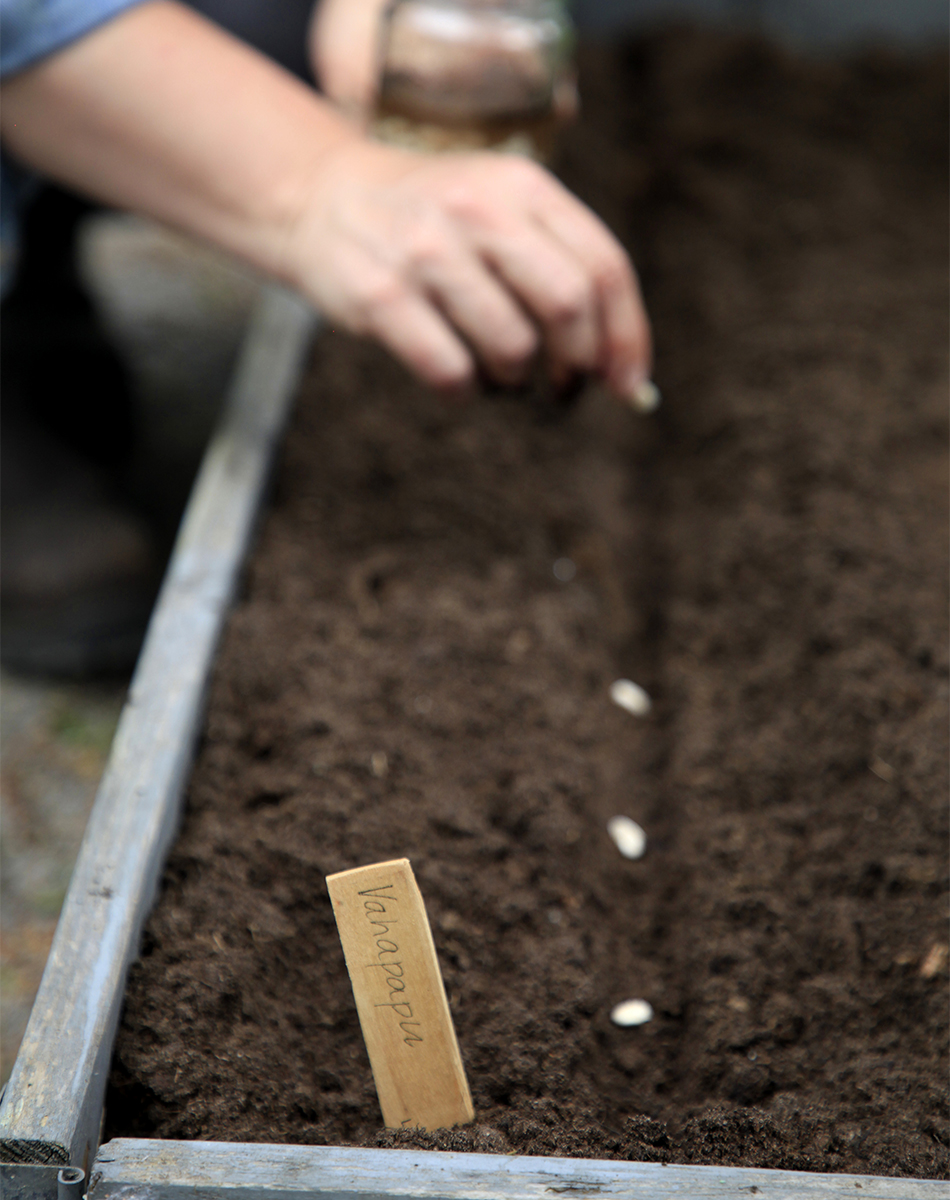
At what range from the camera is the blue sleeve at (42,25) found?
1.17 m

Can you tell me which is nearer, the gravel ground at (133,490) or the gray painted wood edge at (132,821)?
the gray painted wood edge at (132,821)

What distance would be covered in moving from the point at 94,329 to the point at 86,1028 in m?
1.44

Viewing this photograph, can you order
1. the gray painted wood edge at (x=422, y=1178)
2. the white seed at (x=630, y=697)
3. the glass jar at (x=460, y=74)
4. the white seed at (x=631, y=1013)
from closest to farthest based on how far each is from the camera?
1. the gray painted wood edge at (x=422, y=1178)
2. the white seed at (x=631, y=1013)
3. the white seed at (x=630, y=697)
4. the glass jar at (x=460, y=74)

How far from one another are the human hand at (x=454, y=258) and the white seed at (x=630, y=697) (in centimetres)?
42

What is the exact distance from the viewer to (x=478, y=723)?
1229mm

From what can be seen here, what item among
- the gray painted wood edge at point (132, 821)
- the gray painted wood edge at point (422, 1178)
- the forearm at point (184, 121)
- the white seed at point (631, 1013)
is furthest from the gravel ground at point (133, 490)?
the forearm at point (184, 121)

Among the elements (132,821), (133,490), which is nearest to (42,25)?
(132,821)

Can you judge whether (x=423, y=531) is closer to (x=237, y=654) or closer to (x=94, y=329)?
(x=237, y=654)

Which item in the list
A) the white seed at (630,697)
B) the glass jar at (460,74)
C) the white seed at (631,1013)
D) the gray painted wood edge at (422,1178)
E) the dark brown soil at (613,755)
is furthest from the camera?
the glass jar at (460,74)

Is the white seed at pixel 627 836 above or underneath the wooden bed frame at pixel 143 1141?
underneath

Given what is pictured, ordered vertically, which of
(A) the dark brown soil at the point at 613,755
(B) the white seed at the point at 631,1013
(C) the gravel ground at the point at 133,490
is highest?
(A) the dark brown soil at the point at 613,755

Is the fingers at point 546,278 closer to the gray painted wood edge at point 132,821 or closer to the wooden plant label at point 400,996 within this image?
the gray painted wood edge at point 132,821

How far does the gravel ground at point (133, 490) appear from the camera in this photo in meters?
1.44

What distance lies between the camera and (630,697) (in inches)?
55.8
